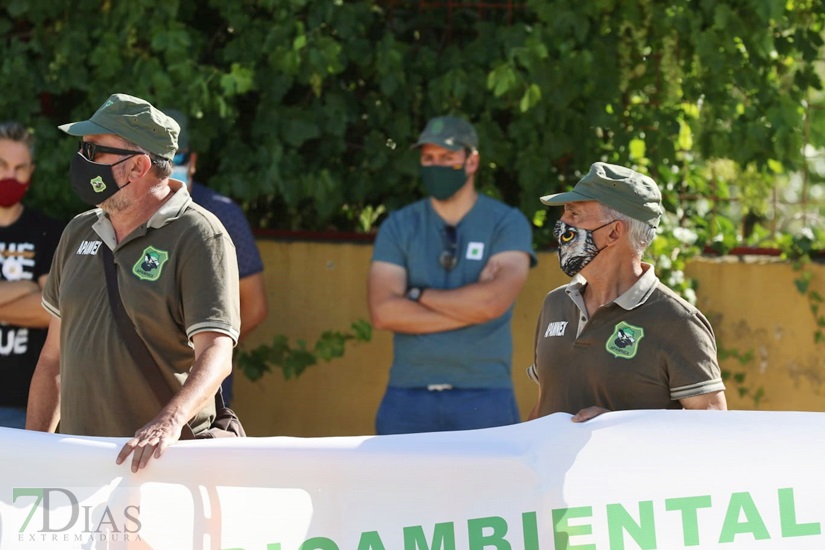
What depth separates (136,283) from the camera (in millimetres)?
4051

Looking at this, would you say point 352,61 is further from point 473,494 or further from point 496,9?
point 473,494

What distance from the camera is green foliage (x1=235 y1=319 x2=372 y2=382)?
646cm

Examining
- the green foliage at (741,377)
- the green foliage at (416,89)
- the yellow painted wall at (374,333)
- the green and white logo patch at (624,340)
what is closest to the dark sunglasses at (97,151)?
the green and white logo patch at (624,340)

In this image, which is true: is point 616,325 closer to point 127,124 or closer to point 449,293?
point 127,124

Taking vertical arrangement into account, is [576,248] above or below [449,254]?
above

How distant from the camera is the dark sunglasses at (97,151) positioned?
413 cm

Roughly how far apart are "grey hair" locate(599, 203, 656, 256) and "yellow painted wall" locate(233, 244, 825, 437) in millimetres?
2555

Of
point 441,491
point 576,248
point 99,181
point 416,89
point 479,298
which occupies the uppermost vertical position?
point 416,89

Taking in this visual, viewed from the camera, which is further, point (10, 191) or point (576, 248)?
point (10, 191)

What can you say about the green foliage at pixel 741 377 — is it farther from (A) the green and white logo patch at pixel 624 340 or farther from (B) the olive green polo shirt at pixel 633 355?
(A) the green and white logo patch at pixel 624 340

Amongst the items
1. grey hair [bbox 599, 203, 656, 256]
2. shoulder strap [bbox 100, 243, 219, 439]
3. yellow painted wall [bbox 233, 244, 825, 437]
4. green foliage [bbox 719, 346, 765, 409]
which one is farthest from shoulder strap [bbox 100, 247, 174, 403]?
green foliage [bbox 719, 346, 765, 409]

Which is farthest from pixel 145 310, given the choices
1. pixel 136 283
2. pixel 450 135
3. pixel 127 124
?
pixel 450 135

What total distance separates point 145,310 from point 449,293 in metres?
1.88

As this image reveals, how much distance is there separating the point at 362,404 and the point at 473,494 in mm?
2948
